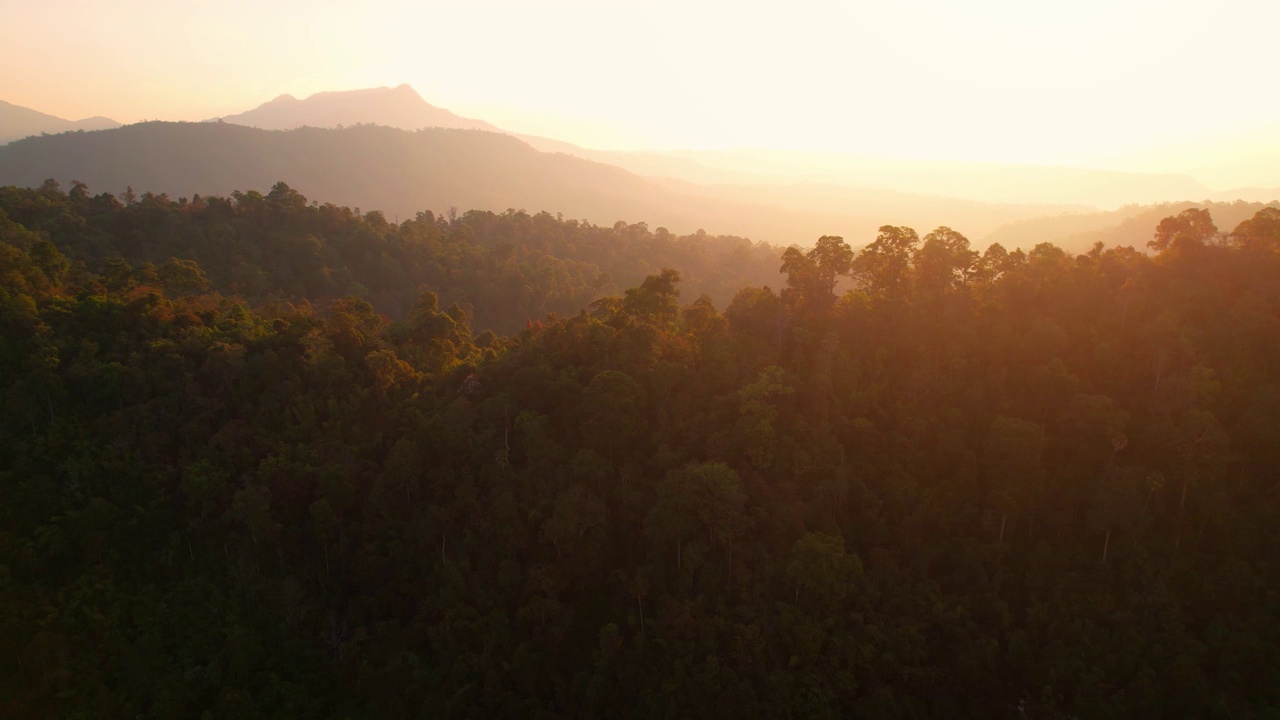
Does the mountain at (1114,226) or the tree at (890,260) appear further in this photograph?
the mountain at (1114,226)

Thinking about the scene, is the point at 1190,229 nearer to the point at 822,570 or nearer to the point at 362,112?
the point at 822,570

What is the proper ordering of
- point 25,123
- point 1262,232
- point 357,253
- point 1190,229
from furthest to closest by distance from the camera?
point 25,123 → point 357,253 → point 1190,229 → point 1262,232

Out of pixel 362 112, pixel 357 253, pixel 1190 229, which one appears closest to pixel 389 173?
Result: pixel 357 253

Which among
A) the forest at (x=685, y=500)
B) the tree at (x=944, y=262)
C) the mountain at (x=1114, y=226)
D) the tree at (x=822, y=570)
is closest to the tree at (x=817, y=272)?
the forest at (x=685, y=500)

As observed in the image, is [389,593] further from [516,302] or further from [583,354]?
[516,302]

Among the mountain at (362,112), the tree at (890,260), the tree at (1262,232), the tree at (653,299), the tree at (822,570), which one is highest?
the mountain at (362,112)

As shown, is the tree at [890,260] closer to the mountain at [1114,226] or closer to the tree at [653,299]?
the tree at [653,299]

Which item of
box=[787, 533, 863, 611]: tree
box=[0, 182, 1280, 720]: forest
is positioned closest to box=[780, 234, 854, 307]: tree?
box=[0, 182, 1280, 720]: forest
